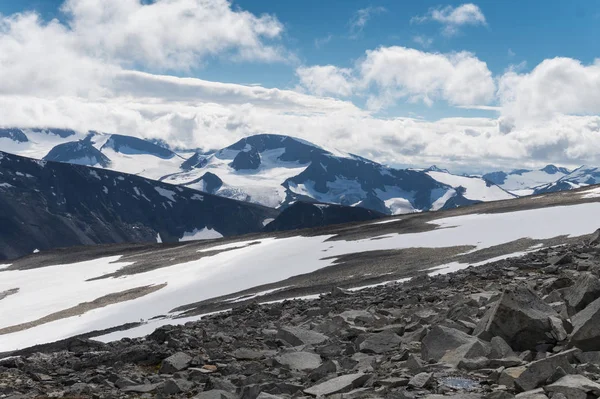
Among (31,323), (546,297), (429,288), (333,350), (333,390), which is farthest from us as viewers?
(31,323)

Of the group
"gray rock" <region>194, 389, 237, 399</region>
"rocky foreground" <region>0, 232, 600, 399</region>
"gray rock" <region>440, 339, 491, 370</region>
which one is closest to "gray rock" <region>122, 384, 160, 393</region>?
"rocky foreground" <region>0, 232, 600, 399</region>

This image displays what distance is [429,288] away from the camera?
24828 millimetres

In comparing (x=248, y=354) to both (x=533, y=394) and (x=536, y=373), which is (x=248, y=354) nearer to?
(x=536, y=373)

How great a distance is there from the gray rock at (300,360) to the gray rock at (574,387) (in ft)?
18.5

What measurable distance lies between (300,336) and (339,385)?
6.19 m

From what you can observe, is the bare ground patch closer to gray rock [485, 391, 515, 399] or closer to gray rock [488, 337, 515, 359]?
gray rock [488, 337, 515, 359]

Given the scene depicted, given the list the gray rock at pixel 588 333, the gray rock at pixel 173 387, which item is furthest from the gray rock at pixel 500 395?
the gray rock at pixel 173 387

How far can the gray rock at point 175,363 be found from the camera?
13.9 meters

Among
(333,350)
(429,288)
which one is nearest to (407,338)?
(333,350)

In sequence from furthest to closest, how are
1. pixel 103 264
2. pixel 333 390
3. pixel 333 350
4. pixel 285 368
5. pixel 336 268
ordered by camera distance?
pixel 103 264 → pixel 336 268 → pixel 333 350 → pixel 285 368 → pixel 333 390

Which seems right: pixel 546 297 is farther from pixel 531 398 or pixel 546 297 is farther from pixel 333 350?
pixel 531 398

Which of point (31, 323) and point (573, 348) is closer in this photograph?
point (573, 348)

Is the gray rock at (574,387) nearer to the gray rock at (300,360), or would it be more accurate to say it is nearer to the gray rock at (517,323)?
the gray rock at (517,323)

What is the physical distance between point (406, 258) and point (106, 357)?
128 ft
